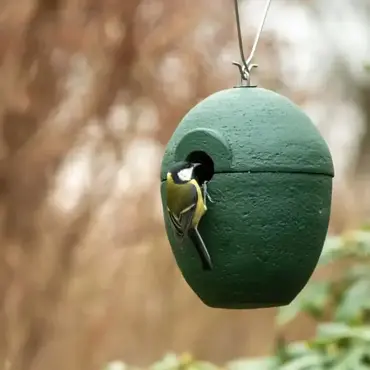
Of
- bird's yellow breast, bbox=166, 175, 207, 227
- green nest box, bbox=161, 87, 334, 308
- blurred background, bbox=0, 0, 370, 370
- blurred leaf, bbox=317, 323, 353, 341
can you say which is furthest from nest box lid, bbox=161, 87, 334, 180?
blurred background, bbox=0, 0, 370, 370

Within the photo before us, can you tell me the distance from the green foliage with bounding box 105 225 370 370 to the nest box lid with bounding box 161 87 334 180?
645 mm

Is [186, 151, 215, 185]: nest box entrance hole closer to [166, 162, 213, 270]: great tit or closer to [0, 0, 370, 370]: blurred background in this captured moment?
[166, 162, 213, 270]: great tit

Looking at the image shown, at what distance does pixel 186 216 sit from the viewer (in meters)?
1.97

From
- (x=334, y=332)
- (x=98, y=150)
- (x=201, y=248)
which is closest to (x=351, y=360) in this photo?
(x=334, y=332)

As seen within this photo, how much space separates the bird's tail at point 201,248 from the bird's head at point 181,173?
0.42ft

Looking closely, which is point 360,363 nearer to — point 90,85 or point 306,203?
point 306,203

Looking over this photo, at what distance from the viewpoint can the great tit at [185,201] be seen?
6.46 feet

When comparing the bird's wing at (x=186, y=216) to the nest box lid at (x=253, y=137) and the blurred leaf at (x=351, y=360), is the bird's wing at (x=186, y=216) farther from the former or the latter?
the blurred leaf at (x=351, y=360)

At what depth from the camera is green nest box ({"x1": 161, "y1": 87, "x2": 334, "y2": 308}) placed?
2078mm

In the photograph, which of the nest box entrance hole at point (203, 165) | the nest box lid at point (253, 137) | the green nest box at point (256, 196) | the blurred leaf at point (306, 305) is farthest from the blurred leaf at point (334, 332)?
the nest box entrance hole at point (203, 165)

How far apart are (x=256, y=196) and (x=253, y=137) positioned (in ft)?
0.48

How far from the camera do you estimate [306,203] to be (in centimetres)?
212

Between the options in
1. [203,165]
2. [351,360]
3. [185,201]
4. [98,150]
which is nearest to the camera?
[185,201]

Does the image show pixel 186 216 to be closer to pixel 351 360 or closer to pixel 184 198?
pixel 184 198
